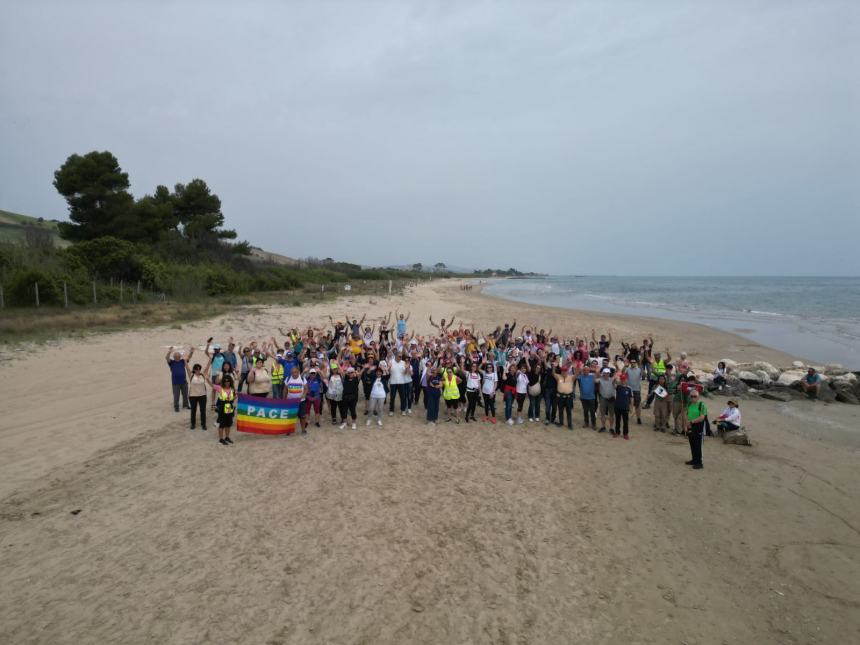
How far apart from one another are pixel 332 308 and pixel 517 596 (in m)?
27.7

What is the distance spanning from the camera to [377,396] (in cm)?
1066

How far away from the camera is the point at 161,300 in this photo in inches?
1070

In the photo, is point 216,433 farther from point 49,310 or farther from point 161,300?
point 161,300

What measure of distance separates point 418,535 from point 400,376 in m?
5.25

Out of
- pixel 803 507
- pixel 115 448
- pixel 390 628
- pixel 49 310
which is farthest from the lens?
pixel 49 310

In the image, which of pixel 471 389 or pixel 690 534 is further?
pixel 471 389

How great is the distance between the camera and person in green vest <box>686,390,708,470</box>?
867 cm

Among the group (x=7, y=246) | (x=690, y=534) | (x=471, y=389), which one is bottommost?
(x=690, y=534)

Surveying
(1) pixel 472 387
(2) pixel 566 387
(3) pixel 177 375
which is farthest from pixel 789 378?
(3) pixel 177 375

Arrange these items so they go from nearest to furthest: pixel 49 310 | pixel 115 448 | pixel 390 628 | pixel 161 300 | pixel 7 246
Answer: pixel 390 628 < pixel 115 448 < pixel 49 310 < pixel 7 246 < pixel 161 300

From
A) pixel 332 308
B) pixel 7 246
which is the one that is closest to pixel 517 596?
pixel 332 308

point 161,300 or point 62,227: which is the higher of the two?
point 62,227

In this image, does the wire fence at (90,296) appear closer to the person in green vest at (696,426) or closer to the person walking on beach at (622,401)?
the person walking on beach at (622,401)

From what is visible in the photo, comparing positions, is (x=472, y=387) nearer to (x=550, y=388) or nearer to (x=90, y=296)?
(x=550, y=388)
